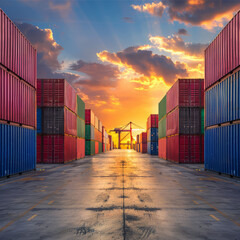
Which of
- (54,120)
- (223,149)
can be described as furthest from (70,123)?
(223,149)

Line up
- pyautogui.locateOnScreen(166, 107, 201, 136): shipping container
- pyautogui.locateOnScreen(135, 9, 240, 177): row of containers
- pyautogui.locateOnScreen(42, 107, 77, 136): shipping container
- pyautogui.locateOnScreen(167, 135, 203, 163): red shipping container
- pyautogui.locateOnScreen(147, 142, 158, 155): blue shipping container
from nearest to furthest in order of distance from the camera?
pyautogui.locateOnScreen(135, 9, 240, 177): row of containers, pyautogui.locateOnScreen(167, 135, 203, 163): red shipping container, pyautogui.locateOnScreen(166, 107, 201, 136): shipping container, pyautogui.locateOnScreen(42, 107, 77, 136): shipping container, pyautogui.locateOnScreen(147, 142, 158, 155): blue shipping container

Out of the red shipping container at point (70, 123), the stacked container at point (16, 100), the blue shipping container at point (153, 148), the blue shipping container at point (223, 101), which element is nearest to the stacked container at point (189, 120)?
the blue shipping container at point (223, 101)

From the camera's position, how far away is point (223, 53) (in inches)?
797

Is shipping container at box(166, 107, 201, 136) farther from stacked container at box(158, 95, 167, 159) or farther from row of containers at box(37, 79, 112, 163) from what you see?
row of containers at box(37, 79, 112, 163)

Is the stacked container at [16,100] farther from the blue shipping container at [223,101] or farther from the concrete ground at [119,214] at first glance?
the blue shipping container at [223,101]

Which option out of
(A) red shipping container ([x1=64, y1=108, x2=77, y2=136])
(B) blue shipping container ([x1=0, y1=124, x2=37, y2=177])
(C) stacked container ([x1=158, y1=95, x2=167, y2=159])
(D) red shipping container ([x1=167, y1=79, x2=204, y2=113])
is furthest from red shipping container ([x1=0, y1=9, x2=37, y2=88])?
(C) stacked container ([x1=158, y1=95, x2=167, y2=159])

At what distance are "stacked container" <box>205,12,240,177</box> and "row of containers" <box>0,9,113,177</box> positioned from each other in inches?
585

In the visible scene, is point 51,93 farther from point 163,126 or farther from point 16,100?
point 163,126

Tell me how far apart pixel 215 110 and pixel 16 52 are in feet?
51.7

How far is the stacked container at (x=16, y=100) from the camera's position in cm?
1767

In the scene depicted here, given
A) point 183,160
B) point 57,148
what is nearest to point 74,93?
point 57,148

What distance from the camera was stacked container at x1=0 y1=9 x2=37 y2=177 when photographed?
1767cm

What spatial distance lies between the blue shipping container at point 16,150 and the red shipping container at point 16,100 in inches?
29.0

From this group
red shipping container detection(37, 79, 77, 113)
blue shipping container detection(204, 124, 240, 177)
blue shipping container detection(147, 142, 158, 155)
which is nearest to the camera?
blue shipping container detection(204, 124, 240, 177)
